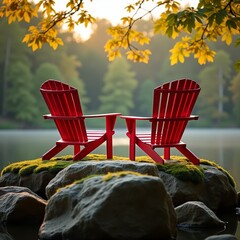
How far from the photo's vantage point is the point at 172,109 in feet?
23.9

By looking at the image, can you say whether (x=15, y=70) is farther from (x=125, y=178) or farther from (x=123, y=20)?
(x=125, y=178)

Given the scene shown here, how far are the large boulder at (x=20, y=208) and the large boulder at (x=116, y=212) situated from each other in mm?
778

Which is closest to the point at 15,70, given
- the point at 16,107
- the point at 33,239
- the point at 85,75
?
the point at 16,107

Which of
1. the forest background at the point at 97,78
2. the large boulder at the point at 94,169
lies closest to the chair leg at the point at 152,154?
the large boulder at the point at 94,169

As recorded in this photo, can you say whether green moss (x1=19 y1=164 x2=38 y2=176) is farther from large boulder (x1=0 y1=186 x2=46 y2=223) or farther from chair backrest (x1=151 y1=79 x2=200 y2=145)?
chair backrest (x1=151 y1=79 x2=200 y2=145)

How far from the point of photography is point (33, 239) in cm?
514

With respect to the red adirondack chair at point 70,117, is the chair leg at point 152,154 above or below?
below

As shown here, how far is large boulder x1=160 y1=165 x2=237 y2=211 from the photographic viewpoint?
6.47 meters

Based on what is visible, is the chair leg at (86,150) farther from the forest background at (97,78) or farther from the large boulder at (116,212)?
the forest background at (97,78)

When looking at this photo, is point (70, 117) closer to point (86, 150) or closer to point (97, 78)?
point (86, 150)

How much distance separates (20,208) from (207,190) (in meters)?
2.27

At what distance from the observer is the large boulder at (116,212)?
4.78 meters

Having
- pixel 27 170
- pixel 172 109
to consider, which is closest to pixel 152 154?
pixel 172 109

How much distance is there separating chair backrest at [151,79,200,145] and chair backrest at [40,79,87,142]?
1.00 metres
